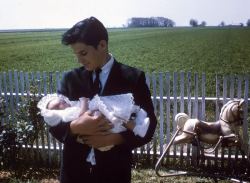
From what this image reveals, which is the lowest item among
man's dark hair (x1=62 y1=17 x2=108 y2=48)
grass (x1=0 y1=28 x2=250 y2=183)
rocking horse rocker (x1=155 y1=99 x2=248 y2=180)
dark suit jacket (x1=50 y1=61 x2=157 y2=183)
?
grass (x1=0 y1=28 x2=250 y2=183)

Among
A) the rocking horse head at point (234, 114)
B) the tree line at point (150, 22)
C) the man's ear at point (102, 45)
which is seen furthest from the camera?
the tree line at point (150, 22)

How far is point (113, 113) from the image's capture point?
6.26 ft

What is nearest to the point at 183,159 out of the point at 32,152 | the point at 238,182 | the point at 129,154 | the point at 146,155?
the point at 146,155

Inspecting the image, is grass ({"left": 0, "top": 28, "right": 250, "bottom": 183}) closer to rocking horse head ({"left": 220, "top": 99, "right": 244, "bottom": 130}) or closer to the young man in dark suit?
rocking horse head ({"left": 220, "top": 99, "right": 244, "bottom": 130})

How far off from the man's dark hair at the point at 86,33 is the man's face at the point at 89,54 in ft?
0.08

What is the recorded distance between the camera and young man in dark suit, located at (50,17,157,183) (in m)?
1.86

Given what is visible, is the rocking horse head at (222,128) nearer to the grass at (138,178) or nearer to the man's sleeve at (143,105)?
the grass at (138,178)

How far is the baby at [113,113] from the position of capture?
1890 millimetres

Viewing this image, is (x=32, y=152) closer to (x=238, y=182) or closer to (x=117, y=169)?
(x=238, y=182)

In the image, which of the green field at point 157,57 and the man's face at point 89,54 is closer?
the man's face at point 89,54

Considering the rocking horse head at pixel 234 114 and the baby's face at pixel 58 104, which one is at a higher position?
the baby's face at pixel 58 104

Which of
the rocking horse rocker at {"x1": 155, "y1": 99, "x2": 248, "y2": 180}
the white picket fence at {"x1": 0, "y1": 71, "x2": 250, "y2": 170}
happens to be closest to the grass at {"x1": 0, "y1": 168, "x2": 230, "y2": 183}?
the white picket fence at {"x1": 0, "y1": 71, "x2": 250, "y2": 170}

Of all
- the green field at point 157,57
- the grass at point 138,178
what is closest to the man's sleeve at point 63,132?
the grass at point 138,178

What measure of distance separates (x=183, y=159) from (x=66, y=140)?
4790mm
